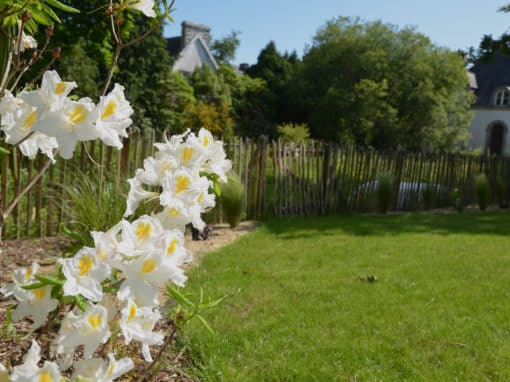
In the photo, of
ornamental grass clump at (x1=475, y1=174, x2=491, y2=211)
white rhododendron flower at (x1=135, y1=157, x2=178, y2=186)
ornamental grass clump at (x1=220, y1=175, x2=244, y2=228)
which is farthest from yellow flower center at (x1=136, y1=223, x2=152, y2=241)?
ornamental grass clump at (x1=475, y1=174, x2=491, y2=211)

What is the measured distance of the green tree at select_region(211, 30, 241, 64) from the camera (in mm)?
50281

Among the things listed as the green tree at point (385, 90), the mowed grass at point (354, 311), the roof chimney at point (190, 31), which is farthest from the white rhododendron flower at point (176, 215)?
the roof chimney at point (190, 31)

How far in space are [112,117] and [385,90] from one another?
2729cm

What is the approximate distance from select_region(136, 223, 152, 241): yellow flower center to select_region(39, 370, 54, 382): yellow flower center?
14.4 inches

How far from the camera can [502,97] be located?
35656 millimetres

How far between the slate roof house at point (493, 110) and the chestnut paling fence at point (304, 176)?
26.3 meters

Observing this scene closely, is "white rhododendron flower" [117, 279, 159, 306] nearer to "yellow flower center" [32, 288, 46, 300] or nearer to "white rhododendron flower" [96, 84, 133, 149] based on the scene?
"yellow flower center" [32, 288, 46, 300]

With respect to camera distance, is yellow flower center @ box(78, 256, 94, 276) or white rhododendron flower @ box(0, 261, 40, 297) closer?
→ yellow flower center @ box(78, 256, 94, 276)

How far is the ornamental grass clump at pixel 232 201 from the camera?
6938 millimetres

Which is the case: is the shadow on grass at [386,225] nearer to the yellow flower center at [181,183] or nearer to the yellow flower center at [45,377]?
the yellow flower center at [181,183]

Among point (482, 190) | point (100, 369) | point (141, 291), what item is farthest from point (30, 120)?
point (482, 190)

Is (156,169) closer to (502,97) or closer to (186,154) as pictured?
(186,154)

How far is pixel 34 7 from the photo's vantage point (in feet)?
5.80

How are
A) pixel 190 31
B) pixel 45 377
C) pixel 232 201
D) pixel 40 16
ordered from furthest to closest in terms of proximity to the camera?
1. pixel 190 31
2. pixel 232 201
3. pixel 40 16
4. pixel 45 377
